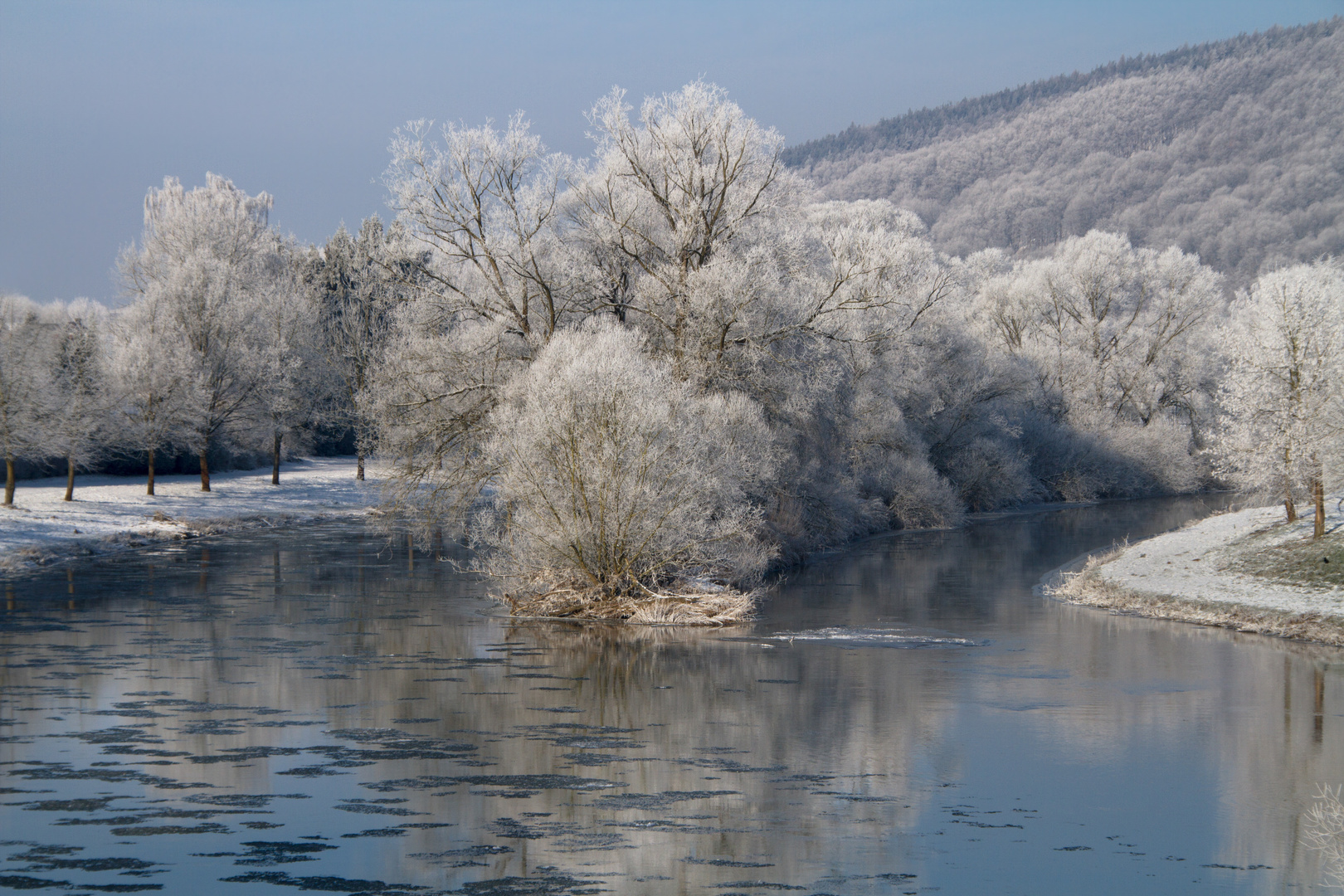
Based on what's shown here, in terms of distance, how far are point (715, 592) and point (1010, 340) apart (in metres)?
39.2

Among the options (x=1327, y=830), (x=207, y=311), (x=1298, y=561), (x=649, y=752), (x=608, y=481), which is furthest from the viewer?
(x=207, y=311)

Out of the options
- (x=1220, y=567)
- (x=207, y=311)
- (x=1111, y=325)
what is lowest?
(x=1220, y=567)

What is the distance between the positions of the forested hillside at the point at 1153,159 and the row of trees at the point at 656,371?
58.6 meters

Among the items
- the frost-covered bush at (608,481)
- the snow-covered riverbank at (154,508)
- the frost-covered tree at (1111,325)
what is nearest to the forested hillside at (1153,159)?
the frost-covered tree at (1111,325)

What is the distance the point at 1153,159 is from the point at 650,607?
134 metres

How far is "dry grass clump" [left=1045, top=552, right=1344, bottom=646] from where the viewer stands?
1969 cm

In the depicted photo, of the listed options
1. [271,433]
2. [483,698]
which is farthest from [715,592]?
[271,433]

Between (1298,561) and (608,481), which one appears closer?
(608,481)

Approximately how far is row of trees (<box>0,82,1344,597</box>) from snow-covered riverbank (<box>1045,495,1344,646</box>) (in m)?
1.40

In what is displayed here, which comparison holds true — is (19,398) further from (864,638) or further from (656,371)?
(864,638)

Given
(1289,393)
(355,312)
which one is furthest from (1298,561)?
(355,312)

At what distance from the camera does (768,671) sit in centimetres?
1675

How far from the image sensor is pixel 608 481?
2050 centimetres

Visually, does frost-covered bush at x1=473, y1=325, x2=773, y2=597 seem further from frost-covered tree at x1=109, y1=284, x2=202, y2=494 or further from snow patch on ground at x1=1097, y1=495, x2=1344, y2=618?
frost-covered tree at x1=109, y1=284, x2=202, y2=494
